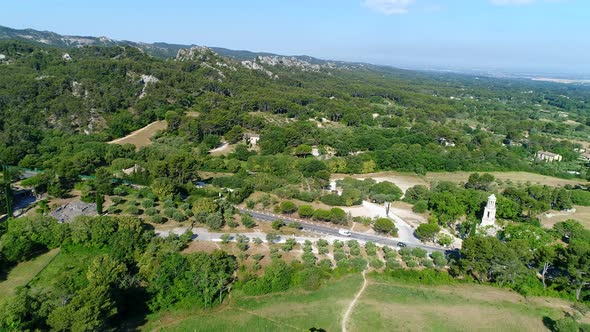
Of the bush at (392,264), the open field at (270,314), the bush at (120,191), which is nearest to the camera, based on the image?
the open field at (270,314)

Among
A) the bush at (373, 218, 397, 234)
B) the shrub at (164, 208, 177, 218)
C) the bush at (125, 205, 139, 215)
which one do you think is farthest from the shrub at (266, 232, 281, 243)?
the bush at (125, 205, 139, 215)

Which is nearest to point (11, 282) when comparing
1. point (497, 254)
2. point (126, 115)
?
point (497, 254)

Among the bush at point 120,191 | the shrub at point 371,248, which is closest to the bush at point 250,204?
the shrub at point 371,248

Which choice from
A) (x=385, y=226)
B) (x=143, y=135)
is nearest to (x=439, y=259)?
(x=385, y=226)

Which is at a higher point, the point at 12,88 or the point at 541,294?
the point at 12,88

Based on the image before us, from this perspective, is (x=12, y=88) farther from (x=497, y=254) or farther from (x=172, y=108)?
(x=497, y=254)

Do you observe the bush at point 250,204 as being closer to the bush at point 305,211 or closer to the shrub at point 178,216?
the bush at point 305,211

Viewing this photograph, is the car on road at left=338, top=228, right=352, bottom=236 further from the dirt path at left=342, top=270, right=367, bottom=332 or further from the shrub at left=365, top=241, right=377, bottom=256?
the dirt path at left=342, top=270, right=367, bottom=332
